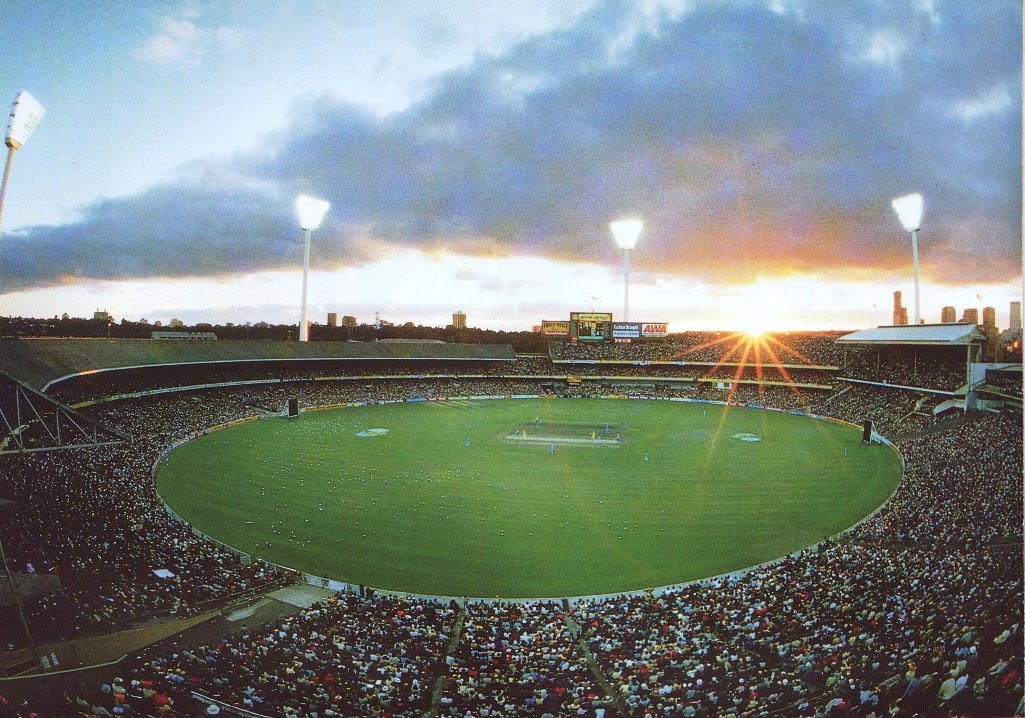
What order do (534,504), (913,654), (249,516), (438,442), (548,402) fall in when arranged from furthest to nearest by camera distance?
(548,402)
(438,442)
(534,504)
(249,516)
(913,654)

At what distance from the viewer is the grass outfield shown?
1884 centimetres

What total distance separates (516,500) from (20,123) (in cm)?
2071

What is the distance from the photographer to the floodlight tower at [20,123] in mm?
10156

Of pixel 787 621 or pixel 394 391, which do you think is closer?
pixel 787 621

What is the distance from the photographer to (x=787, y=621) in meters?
12.7

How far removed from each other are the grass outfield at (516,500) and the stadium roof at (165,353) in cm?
846

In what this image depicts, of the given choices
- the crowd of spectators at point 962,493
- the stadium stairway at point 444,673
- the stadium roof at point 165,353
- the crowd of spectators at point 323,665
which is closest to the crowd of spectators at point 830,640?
the crowd of spectators at point 962,493

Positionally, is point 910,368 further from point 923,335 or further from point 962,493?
point 962,493

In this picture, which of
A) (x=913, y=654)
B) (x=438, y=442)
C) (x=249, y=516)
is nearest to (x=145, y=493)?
(x=249, y=516)

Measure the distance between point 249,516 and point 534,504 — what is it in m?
11.7

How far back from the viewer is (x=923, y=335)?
45.7 metres

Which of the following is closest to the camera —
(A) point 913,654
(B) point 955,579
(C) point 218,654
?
(A) point 913,654

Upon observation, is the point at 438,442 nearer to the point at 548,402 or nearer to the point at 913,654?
the point at 548,402

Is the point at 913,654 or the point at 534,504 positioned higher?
the point at 913,654
